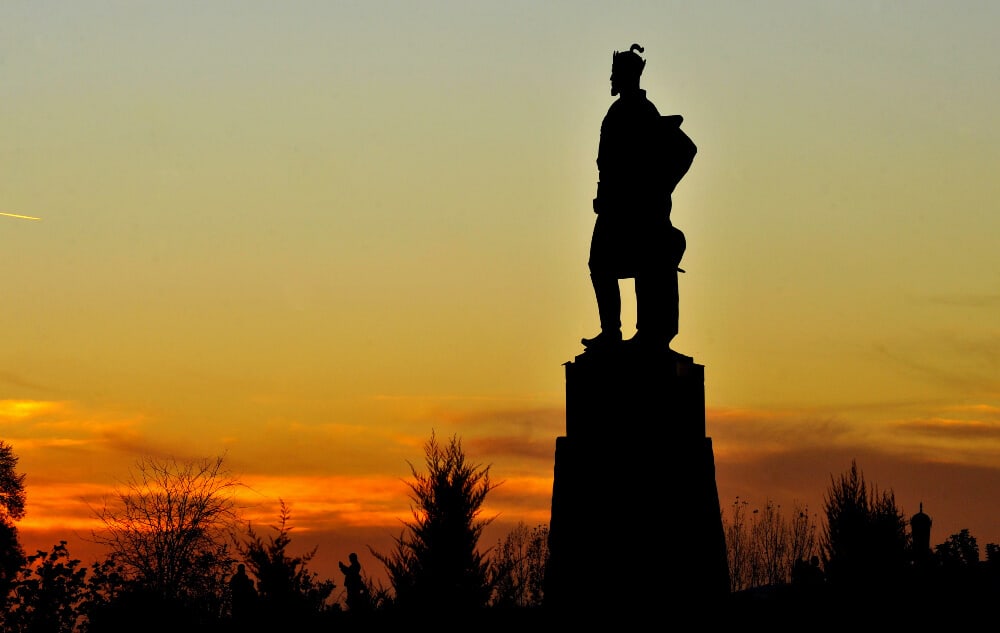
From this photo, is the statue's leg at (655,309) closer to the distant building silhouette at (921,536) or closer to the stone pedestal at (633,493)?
the stone pedestal at (633,493)

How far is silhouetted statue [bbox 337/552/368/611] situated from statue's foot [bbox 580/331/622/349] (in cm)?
588

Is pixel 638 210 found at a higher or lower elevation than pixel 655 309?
higher

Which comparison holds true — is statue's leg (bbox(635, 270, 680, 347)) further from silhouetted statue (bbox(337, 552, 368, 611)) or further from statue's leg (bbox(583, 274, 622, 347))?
silhouetted statue (bbox(337, 552, 368, 611))

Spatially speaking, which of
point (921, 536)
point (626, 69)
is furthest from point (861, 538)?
point (626, 69)

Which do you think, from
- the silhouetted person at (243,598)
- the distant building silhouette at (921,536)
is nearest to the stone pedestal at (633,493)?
the silhouetted person at (243,598)

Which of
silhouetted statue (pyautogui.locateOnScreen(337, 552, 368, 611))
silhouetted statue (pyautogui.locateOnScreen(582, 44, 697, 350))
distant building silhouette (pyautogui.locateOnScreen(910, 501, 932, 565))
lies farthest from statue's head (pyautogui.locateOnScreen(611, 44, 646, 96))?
distant building silhouette (pyautogui.locateOnScreen(910, 501, 932, 565))

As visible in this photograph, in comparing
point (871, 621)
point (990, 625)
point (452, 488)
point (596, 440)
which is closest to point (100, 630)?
point (452, 488)

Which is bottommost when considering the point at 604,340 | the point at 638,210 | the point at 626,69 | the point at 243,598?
the point at 243,598

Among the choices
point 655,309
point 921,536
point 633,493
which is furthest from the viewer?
point 921,536

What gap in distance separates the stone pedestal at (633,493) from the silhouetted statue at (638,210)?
19.2 inches

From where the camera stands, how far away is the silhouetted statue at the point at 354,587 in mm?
21125

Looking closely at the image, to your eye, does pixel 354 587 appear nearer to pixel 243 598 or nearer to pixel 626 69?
pixel 243 598

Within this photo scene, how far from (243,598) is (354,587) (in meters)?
1.50

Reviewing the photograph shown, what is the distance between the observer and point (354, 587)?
2128 cm
